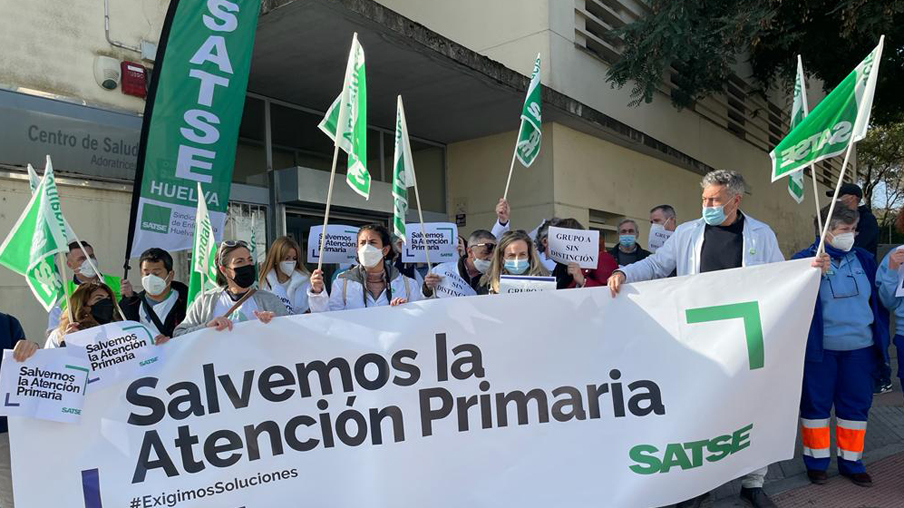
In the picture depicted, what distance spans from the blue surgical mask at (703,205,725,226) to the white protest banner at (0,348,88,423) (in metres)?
3.43

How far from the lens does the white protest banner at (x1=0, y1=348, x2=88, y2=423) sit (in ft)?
9.41

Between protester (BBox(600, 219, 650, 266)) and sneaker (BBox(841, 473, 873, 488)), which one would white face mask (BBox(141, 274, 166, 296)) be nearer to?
protester (BBox(600, 219, 650, 266))

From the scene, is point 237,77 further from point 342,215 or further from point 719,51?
point 719,51

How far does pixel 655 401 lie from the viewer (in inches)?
125

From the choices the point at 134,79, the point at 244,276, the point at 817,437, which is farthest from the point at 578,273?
the point at 134,79

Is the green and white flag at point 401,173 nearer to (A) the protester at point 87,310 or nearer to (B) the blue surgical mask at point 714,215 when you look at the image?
(A) the protester at point 87,310

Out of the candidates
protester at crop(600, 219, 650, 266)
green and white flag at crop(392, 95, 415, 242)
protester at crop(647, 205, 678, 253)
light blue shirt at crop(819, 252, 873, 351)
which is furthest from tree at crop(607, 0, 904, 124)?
green and white flag at crop(392, 95, 415, 242)

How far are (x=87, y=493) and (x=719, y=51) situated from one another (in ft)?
30.5

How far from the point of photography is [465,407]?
3164mm

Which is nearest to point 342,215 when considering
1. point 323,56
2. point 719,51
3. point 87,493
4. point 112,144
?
point 323,56

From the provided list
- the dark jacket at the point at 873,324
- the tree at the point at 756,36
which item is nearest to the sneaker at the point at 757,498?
the dark jacket at the point at 873,324

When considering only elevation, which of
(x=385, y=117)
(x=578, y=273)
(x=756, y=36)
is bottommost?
(x=578, y=273)

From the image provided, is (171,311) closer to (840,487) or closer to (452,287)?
(452,287)

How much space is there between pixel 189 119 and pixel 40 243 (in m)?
2.56
